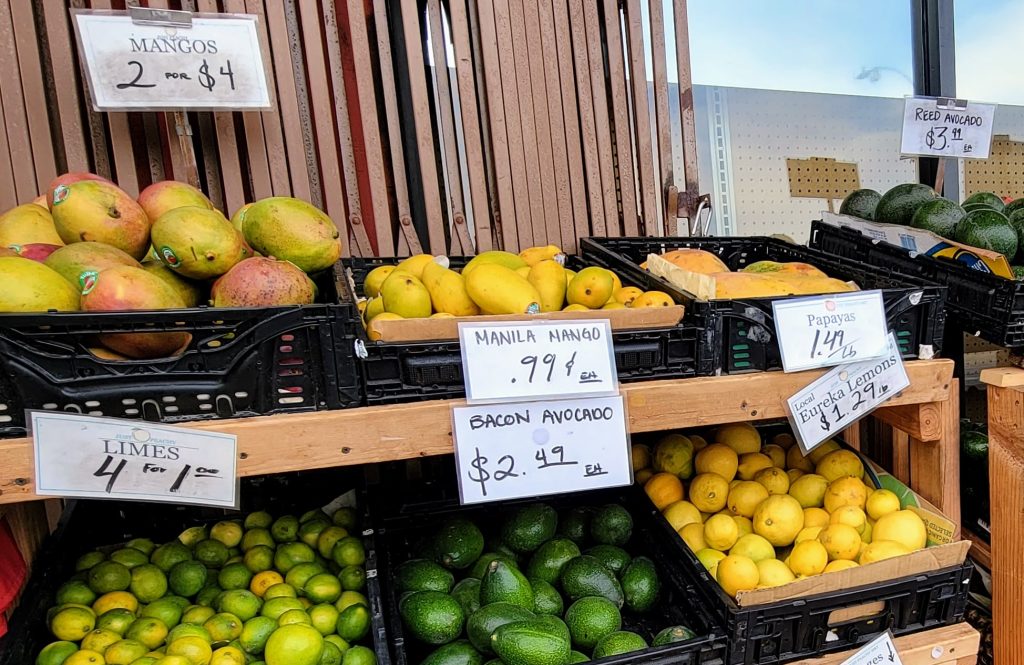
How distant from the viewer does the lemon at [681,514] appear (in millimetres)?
1007

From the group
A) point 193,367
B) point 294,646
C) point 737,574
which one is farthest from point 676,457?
point 193,367

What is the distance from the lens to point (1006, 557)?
106cm

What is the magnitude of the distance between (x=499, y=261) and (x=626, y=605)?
559mm

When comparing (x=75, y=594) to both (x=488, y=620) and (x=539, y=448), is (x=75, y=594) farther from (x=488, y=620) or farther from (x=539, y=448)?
(x=539, y=448)

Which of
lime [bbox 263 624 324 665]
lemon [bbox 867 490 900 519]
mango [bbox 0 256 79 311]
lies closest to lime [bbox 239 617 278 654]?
lime [bbox 263 624 324 665]

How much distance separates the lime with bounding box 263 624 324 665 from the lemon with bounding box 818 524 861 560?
71 centimetres

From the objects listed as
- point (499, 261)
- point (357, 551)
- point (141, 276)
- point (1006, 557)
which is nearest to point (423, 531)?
point (357, 551)

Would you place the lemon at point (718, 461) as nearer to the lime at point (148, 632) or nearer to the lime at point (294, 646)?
the lime at point (294, 646)

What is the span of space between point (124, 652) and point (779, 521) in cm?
90

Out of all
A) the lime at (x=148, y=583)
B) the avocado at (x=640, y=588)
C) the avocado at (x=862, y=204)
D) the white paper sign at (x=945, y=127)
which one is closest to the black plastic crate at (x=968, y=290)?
the avocado at (x=862, y=204)

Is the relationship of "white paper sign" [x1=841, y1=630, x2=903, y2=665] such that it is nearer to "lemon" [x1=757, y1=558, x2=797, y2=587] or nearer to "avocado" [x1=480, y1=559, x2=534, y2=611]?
"lemon" [x1=757, y1=558, x2=797, y2=587]

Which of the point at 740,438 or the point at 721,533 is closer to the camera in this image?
the point at 721,533

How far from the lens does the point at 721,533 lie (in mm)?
950

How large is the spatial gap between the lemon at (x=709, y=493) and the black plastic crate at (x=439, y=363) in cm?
31
